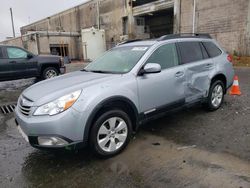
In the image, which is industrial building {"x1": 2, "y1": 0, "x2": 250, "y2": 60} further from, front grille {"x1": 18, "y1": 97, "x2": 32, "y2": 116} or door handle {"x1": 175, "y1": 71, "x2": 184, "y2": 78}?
front grille {"x1": 18, "y1": 97, "x2": 32, "y2": 116}

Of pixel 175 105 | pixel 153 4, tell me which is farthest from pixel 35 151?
pixel 153 4

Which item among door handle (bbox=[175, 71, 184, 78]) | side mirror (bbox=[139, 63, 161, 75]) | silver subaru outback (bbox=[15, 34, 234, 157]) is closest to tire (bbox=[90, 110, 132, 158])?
silver subaru outback (bbox=[15, 34, 234, 157])

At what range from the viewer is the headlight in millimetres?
2715

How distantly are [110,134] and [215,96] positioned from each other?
2894 mm

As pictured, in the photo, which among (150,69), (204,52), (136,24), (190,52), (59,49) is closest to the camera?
(150,69)

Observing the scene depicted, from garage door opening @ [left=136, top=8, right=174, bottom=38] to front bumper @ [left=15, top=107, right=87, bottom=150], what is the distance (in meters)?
19.6

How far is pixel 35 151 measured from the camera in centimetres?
354

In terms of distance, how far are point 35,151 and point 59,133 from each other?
117cm

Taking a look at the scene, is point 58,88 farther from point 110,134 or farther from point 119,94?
point 110,134

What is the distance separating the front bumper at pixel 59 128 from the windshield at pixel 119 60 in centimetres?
115

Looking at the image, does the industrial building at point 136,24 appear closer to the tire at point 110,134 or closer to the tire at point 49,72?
the tire at point 49,72

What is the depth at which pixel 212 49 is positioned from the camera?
4891mm

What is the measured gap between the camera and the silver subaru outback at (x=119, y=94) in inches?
108

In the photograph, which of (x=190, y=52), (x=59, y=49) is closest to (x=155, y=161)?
(x=190, y=52)
